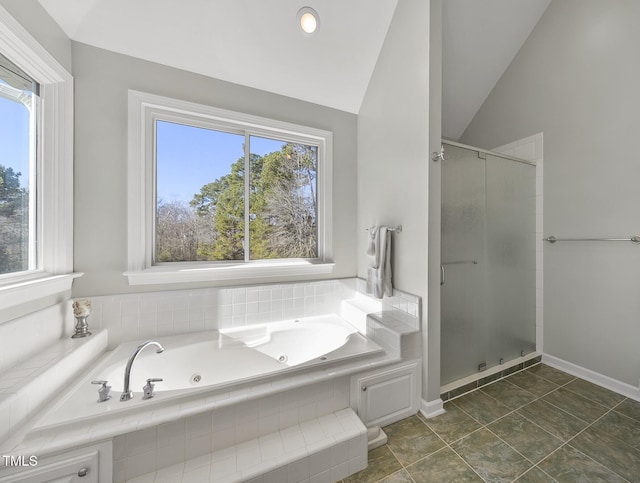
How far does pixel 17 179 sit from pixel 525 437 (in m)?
3.26

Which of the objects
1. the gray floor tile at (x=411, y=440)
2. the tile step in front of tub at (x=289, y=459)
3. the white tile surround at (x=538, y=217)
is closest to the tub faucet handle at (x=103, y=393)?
the tile step in front of tub at (x=289, y=459)

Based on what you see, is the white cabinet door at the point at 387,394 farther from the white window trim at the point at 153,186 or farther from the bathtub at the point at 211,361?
the white window trim at the point at 153,186

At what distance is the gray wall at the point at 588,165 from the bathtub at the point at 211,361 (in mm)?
1889

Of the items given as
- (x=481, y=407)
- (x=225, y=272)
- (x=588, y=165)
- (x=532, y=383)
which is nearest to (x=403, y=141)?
(x=588, y=165)

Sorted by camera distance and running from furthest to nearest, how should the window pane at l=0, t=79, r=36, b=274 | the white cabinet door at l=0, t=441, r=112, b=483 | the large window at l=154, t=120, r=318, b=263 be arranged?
the large window at l=154, t=120, r=318, b=263
the window pane at l=0, t=79, r=36, b=274
the white cabinet door at l=0, t=441, r=112, b=483

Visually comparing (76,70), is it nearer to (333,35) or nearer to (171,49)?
(171,49)

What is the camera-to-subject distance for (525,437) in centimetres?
146

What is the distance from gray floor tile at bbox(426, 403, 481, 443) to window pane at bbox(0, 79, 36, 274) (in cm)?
261

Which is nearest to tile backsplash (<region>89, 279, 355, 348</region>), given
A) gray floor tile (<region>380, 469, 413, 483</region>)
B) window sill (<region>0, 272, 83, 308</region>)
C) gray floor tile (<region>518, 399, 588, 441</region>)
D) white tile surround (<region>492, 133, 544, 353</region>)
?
window sill (<region>0, 272, 83, 308</region>)

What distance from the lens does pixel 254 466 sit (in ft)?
3.63

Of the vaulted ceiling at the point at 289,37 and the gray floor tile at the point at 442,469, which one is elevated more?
the vaulted ceiling at the point at 289,37

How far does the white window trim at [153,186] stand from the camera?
1.74 m

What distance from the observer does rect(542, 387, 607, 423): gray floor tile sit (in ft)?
5.35

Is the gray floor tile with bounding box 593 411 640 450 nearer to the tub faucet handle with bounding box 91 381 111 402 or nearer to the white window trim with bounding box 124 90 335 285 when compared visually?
the white window trim with bounding box 124 90 335 285
